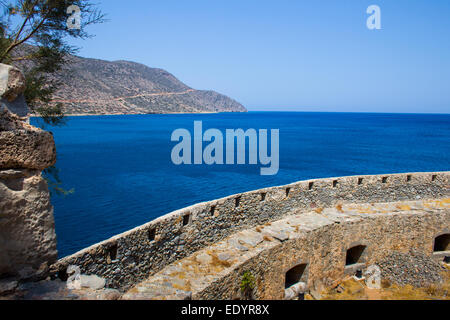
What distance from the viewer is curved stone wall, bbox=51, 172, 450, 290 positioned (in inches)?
249

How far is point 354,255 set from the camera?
12.7m

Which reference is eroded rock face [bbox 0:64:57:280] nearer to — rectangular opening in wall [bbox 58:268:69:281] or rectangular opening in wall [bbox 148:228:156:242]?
rectangular opening in wall [bbox 58:268:69:281]

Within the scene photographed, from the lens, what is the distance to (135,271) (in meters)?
6.91

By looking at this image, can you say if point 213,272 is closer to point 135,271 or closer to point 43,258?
point 135,271

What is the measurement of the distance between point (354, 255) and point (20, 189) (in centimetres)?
1240

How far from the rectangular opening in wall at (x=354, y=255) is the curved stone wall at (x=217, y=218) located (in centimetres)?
200

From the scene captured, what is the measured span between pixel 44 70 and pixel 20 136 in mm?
8558

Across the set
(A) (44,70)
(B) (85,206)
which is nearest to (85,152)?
(B) (85,206)

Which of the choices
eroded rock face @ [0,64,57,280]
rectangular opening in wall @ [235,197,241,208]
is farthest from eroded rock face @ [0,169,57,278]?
rectangular opening in wall @ [235,197,241,208]

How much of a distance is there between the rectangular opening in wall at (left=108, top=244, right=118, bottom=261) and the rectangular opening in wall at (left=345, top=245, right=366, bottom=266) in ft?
32.6

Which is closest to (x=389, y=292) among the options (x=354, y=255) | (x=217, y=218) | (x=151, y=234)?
(x=354, y=255)

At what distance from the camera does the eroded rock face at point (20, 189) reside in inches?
141

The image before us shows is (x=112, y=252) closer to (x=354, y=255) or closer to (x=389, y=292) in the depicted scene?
(x=354, y=255)

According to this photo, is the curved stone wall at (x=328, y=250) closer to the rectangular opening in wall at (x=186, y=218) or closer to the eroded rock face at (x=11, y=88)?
the rectangular opening in wall at (x=186, y=218)
